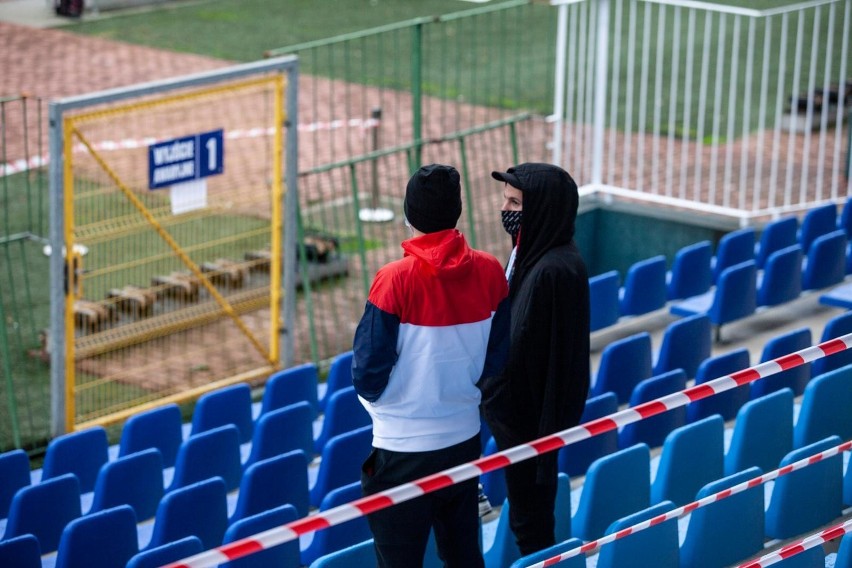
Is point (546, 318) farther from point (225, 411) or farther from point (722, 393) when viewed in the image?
point (225, 411)

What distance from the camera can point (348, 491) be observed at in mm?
5371

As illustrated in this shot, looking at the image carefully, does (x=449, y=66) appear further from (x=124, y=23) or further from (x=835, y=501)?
(x=835, y=501)

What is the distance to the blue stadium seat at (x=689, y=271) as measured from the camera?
9133mm

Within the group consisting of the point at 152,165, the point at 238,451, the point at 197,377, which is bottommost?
the point at 197,377

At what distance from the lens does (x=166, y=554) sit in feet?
15.5

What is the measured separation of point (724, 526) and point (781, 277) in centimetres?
391

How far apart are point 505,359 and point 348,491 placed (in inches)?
44.9

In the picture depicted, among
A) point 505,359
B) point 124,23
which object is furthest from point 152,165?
point 124,23

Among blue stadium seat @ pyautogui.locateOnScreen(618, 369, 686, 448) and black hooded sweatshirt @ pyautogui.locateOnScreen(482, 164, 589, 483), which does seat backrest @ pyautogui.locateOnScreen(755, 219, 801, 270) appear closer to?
blue stadium seat @ pyautogui.locateOnScreen(618, 369, 686, 448)

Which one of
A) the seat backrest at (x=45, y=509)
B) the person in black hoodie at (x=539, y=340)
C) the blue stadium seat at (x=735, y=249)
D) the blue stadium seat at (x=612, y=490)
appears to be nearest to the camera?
the person in black hoodie at (x=539, y=340)

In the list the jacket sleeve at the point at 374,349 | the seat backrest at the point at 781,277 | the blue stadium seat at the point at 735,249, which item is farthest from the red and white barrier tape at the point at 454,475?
the blue stadium seat at the point at 735,249

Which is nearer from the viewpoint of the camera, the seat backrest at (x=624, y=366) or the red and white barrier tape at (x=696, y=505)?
the red and white barrier tape at (x=696, y=505)

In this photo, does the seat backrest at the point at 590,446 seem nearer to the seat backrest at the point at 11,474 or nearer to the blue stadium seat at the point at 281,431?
the blue stadium seat at the point at 281,431

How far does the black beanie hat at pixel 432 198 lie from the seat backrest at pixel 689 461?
72.8 inches
